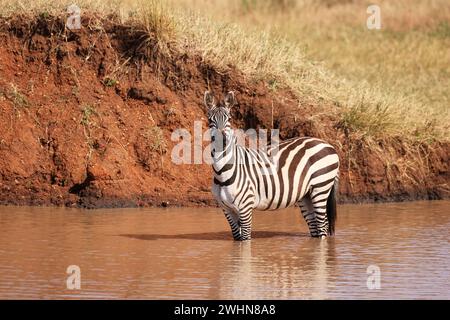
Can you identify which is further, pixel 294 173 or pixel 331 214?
pixel 331 214

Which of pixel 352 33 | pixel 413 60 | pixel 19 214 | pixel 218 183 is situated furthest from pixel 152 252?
pixel 352 33

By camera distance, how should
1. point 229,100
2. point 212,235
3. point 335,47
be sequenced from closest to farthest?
1. point 229,100
2. point 212,235
3. point 335,47

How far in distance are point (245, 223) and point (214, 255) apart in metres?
0.94

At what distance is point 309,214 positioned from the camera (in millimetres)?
14008

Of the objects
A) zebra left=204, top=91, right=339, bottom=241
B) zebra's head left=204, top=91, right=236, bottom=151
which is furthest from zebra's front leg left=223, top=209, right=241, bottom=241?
Answer: zebra's head left=204, top=91, right=236, bottom=151

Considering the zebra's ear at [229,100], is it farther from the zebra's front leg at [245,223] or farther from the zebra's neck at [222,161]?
the zebra's front leg at [245,223]

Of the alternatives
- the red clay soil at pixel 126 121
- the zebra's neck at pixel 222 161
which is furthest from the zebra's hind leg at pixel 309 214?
the red clay soil at pixel 126 121

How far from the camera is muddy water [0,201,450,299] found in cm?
1046

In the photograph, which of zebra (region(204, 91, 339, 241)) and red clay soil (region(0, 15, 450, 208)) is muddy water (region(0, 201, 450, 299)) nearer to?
zebra (region(204, 91, 339, 241))

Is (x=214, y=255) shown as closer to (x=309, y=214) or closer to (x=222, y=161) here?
(x=222, y=161)

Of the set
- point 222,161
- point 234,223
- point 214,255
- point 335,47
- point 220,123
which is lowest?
point 214,255

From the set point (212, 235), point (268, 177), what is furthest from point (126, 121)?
point (268, 177)

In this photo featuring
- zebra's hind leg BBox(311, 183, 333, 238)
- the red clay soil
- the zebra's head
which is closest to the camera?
the zebra's head

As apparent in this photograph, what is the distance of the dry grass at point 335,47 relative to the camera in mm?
17922
